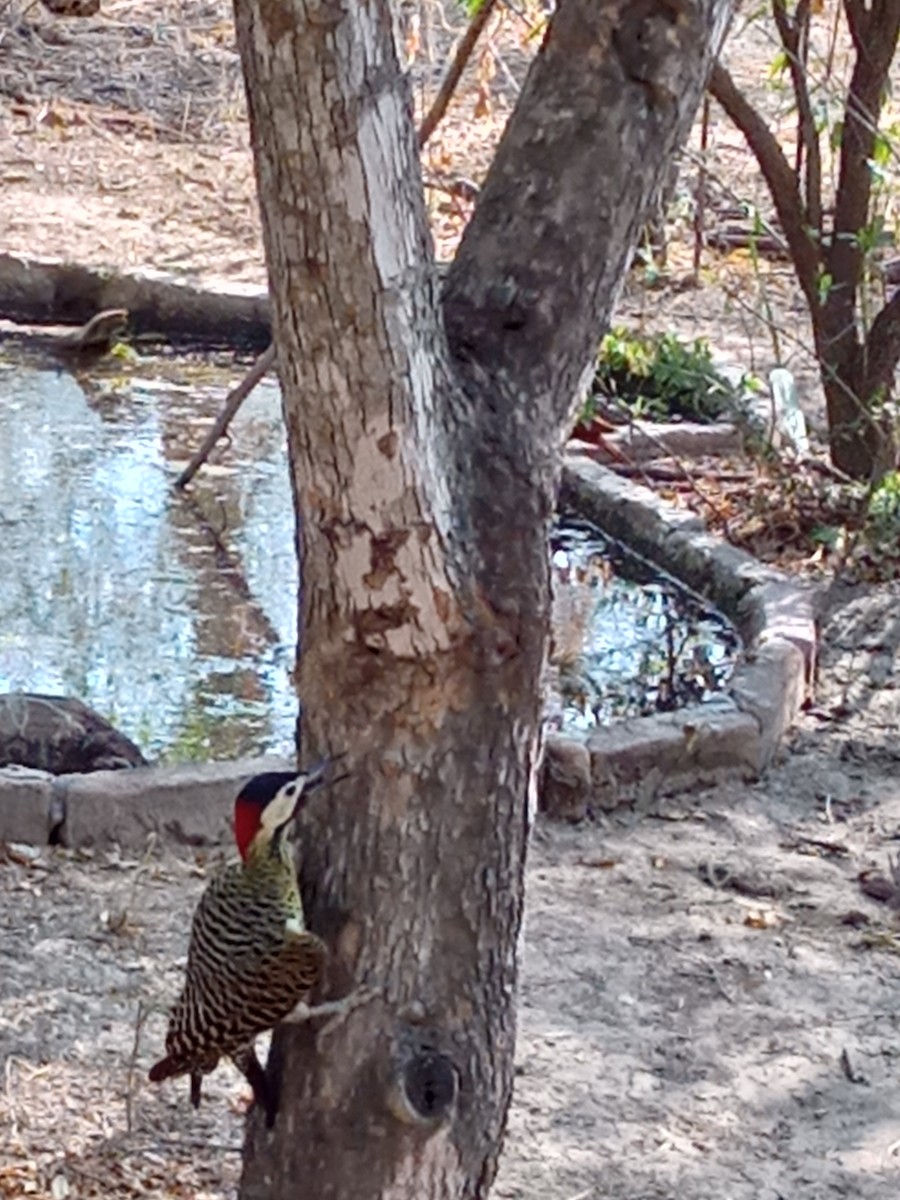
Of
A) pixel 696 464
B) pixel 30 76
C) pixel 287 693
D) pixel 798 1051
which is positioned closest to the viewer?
pixel 798 1051

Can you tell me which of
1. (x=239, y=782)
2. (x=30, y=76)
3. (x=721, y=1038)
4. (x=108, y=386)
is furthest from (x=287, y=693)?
(x=30, y=76)

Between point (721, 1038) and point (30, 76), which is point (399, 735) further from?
point (30, 76)

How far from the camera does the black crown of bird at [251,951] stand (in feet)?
9.90

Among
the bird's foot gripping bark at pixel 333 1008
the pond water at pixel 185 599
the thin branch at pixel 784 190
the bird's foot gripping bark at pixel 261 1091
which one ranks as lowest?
the pond water at pixel 185 599

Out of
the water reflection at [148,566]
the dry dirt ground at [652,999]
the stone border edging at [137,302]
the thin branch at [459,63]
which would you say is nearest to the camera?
the dry dirt ground at [652,999]

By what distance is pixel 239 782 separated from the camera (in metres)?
5.21

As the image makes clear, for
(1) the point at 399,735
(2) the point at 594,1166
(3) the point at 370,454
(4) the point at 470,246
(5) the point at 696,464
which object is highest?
(4) the point at 470,246

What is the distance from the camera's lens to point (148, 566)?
7480 mm

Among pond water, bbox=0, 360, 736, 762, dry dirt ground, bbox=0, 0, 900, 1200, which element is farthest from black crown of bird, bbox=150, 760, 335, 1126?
pond water, bbox=0, 360, 736, 762

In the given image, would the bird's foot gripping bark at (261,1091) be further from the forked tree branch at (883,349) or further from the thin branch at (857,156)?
the forked tree branch at (883,349)

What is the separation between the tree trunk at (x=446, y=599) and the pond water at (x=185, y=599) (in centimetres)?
291

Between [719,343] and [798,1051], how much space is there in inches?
229

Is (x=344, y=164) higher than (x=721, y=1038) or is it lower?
higher

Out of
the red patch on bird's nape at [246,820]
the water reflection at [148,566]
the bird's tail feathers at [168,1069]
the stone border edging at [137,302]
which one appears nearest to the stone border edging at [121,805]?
the water reflection at [148,566]
